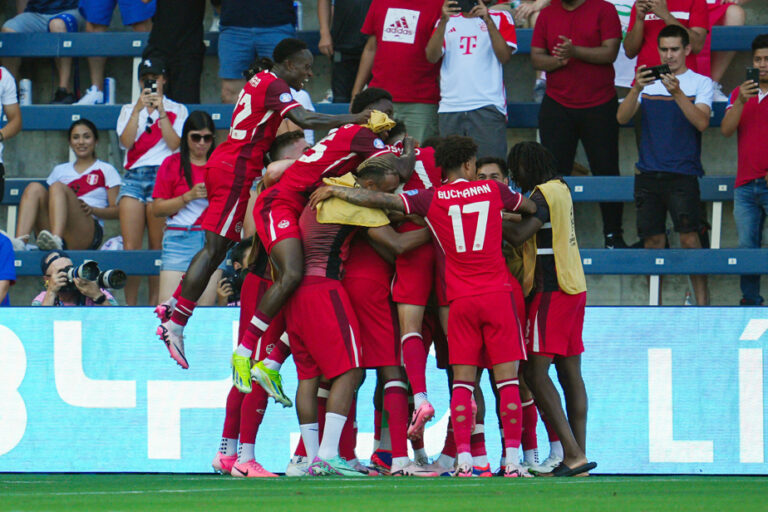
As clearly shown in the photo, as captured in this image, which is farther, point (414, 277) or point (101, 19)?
point (101, 19)

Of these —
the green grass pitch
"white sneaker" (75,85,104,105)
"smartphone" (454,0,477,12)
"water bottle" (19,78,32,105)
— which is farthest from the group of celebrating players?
"water bottle" (19,78,32,105)

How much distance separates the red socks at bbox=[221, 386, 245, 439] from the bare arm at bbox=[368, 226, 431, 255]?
4.72 ft

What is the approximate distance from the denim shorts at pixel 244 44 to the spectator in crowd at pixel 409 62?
39.4 inches

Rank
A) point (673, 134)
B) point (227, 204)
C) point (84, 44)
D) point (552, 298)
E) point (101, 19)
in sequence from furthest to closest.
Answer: point (101, 19) < point (84, 44) < point (673, 134) < point (227, 204) < point (552, 298)

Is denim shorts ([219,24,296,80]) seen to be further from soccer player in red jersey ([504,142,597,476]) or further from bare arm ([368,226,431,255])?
bare arm ([368,226,431,255])

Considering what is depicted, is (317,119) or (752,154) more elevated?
(317,119)

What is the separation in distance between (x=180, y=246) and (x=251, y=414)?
3.01 metres

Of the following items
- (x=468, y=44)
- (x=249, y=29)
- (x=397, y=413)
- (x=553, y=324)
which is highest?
(x=249, y=29)

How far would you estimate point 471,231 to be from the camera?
21.1 ft

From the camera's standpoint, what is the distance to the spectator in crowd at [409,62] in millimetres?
9883

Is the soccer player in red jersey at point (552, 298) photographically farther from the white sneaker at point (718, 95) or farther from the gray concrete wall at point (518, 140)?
the white sneaker at point (718, 95)

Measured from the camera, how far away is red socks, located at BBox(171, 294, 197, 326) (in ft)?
23.8

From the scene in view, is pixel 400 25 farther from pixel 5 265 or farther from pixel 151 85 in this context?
pixel 5 265

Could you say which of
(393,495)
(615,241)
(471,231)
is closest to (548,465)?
(471,231)
